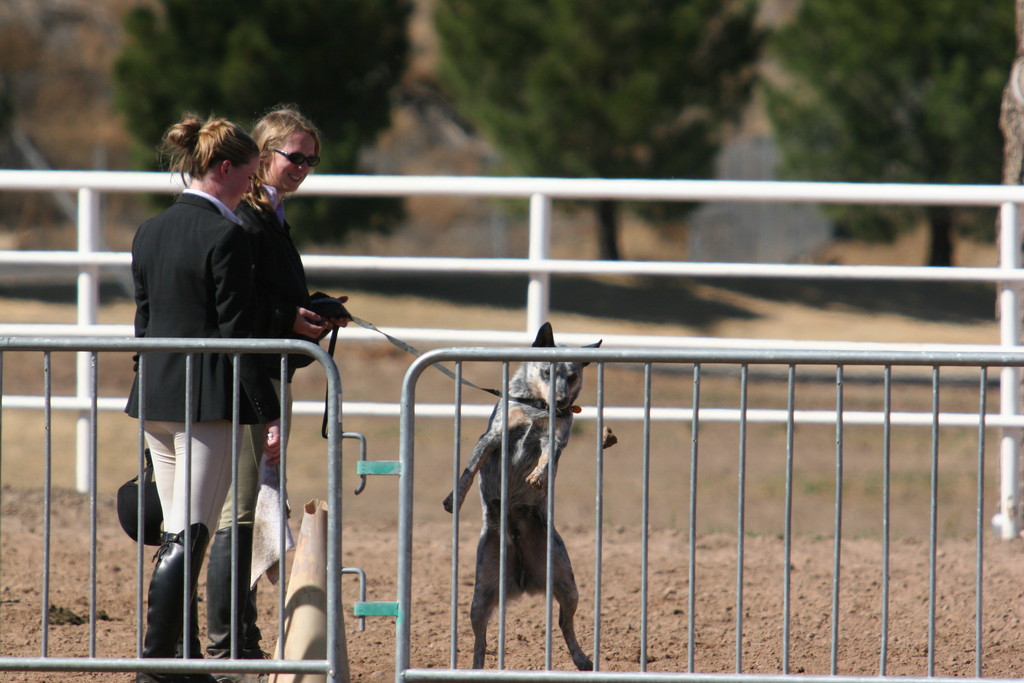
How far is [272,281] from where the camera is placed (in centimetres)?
378

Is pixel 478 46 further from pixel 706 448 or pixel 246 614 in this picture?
pixel 246 614

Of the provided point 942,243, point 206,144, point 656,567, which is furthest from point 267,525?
point 942,243

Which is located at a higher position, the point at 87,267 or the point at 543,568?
the point at 87,267

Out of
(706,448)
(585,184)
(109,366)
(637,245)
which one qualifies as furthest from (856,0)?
(585,184)

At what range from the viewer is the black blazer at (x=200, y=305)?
138 inches

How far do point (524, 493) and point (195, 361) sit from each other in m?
1.10

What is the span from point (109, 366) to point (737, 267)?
408 inches

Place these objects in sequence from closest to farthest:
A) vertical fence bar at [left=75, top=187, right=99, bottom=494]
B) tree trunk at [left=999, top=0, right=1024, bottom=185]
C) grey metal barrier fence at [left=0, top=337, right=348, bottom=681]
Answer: grey metal barrier fence at [left=0, top=337, right=348, bottom=681], vertical fence bar at [left=75, top=187, right=99, bottom=494], tree trunk at [left=999, top=0, right=1024, bottom=185]

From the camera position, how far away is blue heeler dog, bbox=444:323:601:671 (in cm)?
364

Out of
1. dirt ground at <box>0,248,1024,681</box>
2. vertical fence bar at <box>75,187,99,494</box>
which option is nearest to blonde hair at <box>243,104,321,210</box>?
dirt ground at <box>0,248,1024,681</box>

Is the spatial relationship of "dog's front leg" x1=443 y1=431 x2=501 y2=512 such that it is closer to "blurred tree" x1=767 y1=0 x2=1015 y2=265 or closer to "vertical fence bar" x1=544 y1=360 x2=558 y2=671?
"vertical fence bar" x1=544 y1=360 x2=558 y2=671

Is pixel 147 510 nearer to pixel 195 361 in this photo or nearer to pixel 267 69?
pixel 195 361

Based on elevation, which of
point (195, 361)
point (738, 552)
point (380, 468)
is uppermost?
point (195, 361)

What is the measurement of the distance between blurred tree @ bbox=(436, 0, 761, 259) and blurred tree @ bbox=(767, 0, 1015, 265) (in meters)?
1.73
